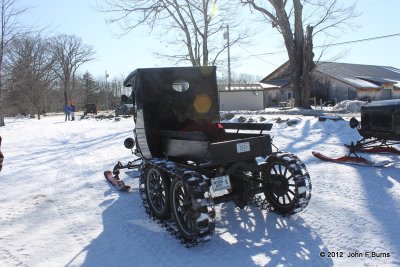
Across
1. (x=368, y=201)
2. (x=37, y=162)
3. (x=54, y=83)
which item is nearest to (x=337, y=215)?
(x=368, y=201)

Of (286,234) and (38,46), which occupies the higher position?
(38,46)

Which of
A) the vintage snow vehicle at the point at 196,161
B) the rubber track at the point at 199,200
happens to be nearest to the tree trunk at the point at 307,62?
the vintage snow vehicle at the point at 196,161

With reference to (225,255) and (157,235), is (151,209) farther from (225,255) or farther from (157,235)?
(225,255)

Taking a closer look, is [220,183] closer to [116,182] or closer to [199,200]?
[199,200]

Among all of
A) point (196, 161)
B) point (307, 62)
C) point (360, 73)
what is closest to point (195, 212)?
point (196, 161)

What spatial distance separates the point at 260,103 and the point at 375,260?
126 ft

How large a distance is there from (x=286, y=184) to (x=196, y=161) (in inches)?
48.7

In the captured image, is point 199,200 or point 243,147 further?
point 243,147

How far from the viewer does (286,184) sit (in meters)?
5.04

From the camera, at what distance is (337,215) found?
490 centimetres

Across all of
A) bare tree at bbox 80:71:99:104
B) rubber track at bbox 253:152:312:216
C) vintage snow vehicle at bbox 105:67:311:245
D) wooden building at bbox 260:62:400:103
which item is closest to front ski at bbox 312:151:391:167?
vintage snow vehicle at bbox 105:67:311:245

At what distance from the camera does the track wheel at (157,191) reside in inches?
191

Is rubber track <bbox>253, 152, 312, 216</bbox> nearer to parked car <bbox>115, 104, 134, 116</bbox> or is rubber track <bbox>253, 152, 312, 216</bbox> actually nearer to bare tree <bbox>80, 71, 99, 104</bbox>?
parked car <bbox>115, 104, 134, 116</bbox>

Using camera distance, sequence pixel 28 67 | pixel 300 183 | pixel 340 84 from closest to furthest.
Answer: pixel 300 183 → pixel 28 67 → pixel 340 84
